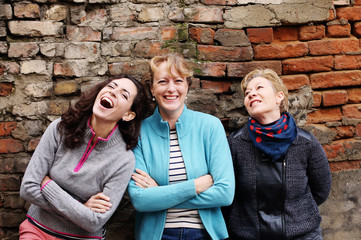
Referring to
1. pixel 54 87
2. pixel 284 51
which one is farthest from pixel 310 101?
pixel 54 87

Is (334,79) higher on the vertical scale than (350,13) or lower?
lower

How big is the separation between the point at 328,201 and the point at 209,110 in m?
1.06

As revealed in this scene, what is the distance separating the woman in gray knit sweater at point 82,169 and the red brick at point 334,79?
1.27 metres

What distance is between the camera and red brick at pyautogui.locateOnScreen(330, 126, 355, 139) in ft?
7.94

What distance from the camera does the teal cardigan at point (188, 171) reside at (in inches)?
73.0

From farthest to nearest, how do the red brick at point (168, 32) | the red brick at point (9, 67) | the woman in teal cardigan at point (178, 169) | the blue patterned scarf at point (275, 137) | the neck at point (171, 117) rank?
the red brick at point (168, 32)
the red brick at point (9, 67)
the neck at point (171, 117)
the blue patterned scarf at point (275, 137)
the woman in teal cardigan at point (178, 169)

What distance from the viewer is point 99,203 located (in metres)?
1.82

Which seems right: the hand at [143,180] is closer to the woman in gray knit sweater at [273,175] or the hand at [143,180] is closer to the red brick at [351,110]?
the woman in gray knit sweater at [273,175]

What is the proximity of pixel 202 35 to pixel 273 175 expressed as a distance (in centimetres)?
103

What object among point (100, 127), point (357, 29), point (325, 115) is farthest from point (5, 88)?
point (357, 29)

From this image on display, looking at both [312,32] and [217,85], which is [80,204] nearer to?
[217,85]

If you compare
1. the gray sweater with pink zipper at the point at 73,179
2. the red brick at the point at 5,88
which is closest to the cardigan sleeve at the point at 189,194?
the gray sweater with pink zipper at the point at 73,179

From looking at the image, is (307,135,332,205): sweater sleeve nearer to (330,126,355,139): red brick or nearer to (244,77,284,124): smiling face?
(244,77,284,124): smiling face

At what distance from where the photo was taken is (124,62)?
2.28m
